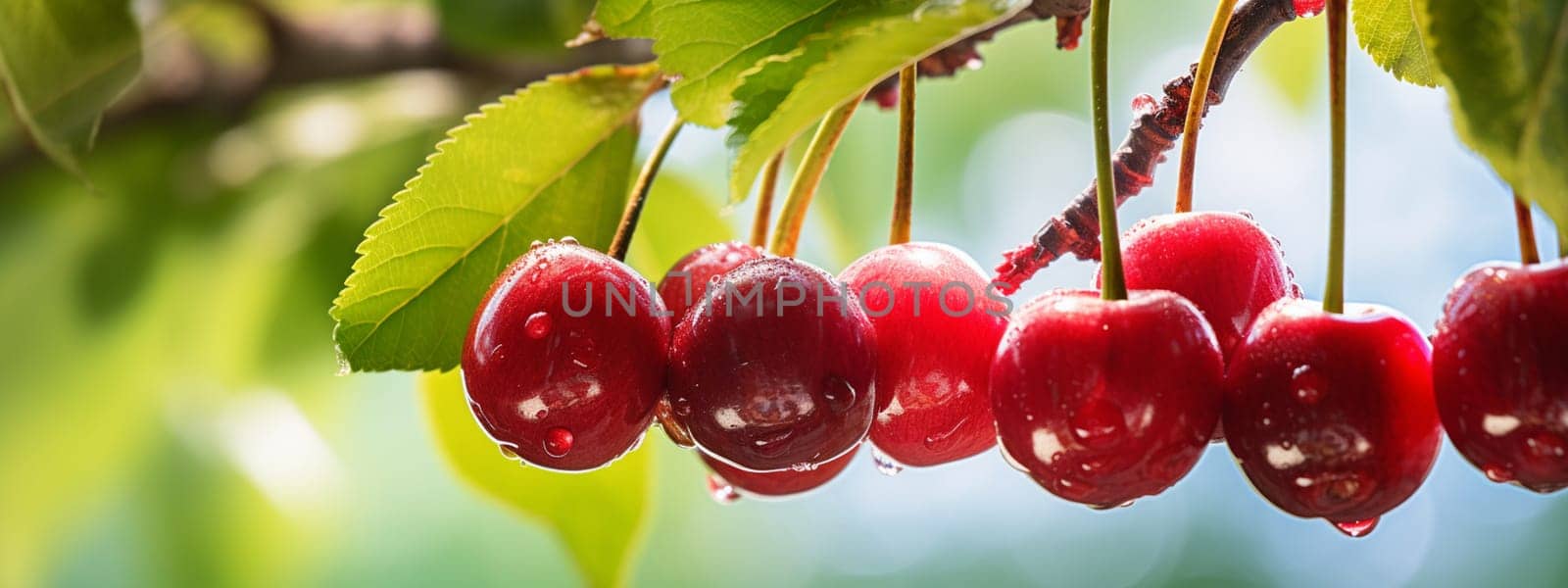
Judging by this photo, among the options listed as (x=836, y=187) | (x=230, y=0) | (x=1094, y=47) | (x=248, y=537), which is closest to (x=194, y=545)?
(x=248, y=537)

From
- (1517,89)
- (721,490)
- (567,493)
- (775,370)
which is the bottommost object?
(567,493)

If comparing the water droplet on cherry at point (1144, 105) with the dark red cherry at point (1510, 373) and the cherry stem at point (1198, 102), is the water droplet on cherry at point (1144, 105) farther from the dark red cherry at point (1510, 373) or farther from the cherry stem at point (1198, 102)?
the dark red cherry at point (1510, 373)

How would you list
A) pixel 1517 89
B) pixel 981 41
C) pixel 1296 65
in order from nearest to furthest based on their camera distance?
pixel 1517 89 < pixel 981 41 < pixel 1296 65

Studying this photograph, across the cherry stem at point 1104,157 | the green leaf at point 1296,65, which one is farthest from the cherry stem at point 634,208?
the green leaf at point 1296,65

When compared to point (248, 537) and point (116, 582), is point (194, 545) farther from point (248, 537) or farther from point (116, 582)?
point (116, 582)

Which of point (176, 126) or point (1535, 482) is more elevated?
point (1535, 482)

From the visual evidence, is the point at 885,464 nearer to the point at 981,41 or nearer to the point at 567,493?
the point at 981,41

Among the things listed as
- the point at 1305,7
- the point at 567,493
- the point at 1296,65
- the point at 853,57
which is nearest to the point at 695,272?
the point at 853,57
